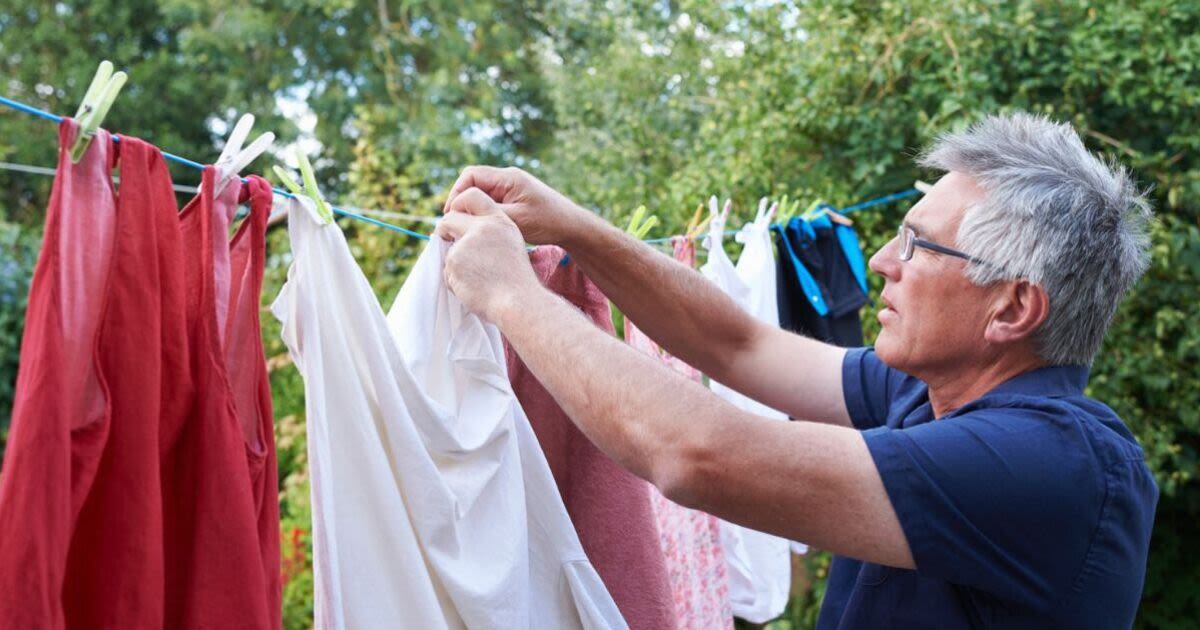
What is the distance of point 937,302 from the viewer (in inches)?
65.5

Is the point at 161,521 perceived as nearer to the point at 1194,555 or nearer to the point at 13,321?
the point at 1194,555

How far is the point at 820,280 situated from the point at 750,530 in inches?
28.7

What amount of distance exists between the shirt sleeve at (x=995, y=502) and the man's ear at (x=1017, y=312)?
19 centimetres

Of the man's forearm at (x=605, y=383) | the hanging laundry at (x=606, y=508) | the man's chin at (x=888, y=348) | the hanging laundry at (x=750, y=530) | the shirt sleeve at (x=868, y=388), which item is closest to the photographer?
the man's forearm at (x=605, y=383)

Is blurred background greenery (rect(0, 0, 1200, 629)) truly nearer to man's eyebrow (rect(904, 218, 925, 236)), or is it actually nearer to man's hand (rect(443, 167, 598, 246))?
man's eyebrow (rect(904, 218, 925, 236))

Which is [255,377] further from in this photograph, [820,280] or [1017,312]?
[820,280]

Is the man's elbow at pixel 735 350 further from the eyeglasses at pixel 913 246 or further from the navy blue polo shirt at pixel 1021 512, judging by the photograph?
the navy blue polo shirt at pixel 1021 512

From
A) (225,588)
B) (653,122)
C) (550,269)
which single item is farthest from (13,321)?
(225,588)

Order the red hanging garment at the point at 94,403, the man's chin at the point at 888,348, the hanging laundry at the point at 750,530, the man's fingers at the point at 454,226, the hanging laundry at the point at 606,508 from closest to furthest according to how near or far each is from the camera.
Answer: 1. the red hanging garment at the point at 94,403
2. the man's fingers at the point at 454,226
3. the man's chin at the point at 888,348
4. the hanging laundry at the point at 606,508
5. the hanging laundry at the point at 750,530

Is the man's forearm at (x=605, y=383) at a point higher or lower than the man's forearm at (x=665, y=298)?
lower

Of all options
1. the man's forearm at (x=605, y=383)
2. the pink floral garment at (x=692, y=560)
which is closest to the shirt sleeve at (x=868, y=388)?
the pink floral garment at (x=692, y=560)

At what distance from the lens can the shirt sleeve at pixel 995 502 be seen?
1435 mm

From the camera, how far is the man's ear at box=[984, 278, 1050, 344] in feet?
5.23

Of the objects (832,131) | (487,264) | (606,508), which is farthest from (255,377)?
(832,131)
